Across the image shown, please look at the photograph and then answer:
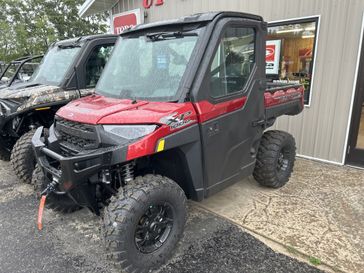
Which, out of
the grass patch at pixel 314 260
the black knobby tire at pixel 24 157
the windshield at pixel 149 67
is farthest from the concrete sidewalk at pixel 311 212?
the black knobby tire at pixel 24 157

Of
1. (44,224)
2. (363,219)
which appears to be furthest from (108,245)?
(363,219)

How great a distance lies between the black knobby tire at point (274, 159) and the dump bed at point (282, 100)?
33cm

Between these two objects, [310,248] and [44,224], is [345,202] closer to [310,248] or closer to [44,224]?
[310,248]

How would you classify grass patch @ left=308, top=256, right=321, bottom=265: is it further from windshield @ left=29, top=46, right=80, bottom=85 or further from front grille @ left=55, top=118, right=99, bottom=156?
windshield @ left=29, top=46, right=80, bottom=85

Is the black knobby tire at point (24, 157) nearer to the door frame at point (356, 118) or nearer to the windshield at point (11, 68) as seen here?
A: the windshield at point (11, 68)

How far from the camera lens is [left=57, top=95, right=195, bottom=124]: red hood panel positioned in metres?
2.59

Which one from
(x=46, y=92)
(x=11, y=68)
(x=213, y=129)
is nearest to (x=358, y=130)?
(x=213, y=129)

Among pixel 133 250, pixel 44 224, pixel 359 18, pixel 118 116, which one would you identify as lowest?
pixel 44 224

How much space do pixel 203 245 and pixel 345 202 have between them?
83.3 inches

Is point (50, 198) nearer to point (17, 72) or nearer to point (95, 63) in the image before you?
point (95, 63)

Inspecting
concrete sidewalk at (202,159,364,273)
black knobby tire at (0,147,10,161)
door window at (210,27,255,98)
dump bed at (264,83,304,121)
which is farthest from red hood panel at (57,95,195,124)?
black knobby tire at (0,147,10,161)

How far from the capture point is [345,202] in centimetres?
395

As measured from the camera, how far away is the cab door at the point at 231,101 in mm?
2916

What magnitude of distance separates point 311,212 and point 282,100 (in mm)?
1518
